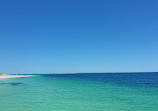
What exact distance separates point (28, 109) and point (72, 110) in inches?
202

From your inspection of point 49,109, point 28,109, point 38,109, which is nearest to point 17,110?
point 28,109

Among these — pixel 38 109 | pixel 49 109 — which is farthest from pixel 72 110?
pixel 38 109

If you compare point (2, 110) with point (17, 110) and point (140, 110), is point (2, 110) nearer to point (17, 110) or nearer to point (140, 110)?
point (17, 110)

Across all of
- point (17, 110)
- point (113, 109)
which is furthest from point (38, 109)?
point (113, 109)

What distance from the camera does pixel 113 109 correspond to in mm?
14133

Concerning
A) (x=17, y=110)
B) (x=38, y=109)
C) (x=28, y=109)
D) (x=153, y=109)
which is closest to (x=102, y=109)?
(x=153, y=109)

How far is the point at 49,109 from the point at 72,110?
2.76 meters

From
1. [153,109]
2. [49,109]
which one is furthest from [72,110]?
[153,109]

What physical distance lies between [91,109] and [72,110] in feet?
7.25

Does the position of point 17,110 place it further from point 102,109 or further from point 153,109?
point 153,109

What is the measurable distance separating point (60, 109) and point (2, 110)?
21.0 ft

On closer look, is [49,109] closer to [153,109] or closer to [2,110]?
[2,110]

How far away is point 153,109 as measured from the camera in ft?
46.8

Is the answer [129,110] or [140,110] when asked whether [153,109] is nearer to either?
Answer: [140,110]
